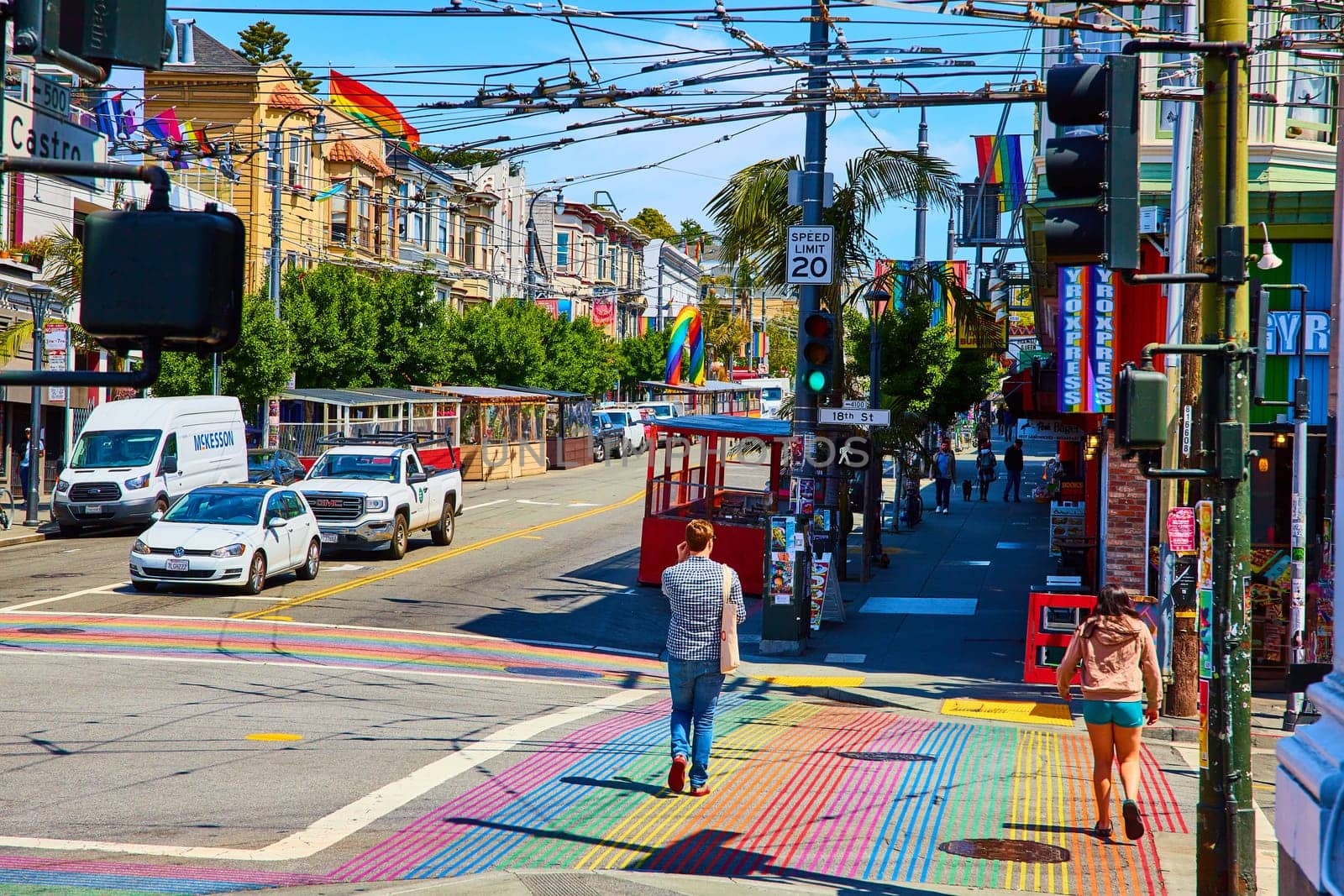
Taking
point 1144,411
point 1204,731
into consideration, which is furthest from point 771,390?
point 1144,411

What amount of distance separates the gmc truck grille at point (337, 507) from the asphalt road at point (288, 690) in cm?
86

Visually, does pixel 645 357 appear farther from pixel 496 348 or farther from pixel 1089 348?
pixel 1089 348

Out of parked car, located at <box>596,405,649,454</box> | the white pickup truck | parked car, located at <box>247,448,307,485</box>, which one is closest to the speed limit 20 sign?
the white pickup truck

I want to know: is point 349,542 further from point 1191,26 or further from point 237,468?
point 1191,26

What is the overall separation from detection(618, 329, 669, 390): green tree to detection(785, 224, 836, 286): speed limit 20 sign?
62340 mm

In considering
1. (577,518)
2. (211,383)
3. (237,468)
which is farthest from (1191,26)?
(211,383)

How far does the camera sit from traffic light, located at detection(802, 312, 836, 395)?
16766 millimetres

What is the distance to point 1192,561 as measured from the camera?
44.7ft

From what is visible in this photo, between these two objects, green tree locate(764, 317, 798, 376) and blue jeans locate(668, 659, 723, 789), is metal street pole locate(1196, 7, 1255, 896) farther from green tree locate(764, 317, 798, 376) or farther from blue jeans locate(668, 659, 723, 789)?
green tree locate(764, 317, 798, 376)

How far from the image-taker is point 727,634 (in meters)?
9.43

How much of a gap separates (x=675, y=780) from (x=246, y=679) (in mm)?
6055

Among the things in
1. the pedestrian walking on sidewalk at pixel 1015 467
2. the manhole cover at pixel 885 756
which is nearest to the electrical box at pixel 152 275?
the manhole cover at pixel 885 756

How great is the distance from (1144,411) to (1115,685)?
2.47 m

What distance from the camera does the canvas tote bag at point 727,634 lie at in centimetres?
939
